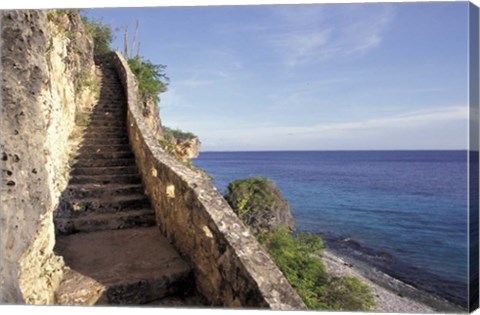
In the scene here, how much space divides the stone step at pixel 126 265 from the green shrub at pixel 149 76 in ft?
27.1

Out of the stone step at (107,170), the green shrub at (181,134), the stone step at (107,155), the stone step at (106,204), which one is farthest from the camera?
the green shrub at (181,134)

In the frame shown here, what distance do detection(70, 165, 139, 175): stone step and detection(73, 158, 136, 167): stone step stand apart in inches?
6.3

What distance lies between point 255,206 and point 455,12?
46.4ft

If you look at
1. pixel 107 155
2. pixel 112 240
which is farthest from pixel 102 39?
pixel 112 240

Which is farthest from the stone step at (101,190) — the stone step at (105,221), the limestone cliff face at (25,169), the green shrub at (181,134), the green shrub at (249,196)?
the green shrub at (181,134)

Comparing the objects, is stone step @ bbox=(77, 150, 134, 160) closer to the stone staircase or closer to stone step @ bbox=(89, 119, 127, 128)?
the stone staircase

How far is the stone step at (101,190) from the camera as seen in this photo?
3.91 meters

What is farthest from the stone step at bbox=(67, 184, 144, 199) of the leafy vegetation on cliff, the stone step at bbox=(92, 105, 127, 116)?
the leafy vegetation on cliff

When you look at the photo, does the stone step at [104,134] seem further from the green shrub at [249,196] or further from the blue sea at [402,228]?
the green shrub at [249,196]

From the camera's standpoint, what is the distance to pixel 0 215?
2.00m

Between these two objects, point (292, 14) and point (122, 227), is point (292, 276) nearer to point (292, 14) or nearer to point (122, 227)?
point (122, 227)

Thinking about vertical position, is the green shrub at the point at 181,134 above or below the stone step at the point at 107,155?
above

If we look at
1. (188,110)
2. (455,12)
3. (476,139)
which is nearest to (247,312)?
(476,139)

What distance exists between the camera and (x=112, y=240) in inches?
129
